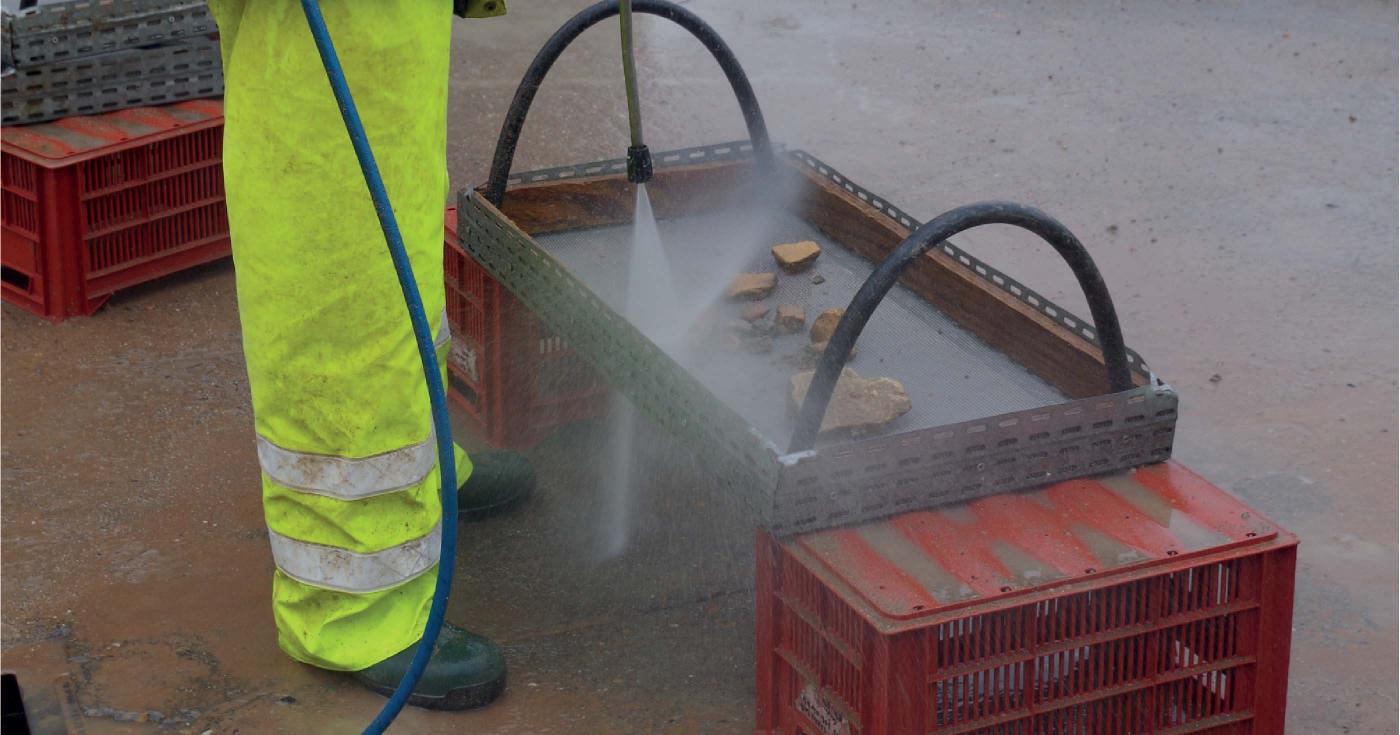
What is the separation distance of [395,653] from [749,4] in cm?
491

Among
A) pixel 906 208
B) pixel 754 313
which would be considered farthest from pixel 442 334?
pixel 906 208

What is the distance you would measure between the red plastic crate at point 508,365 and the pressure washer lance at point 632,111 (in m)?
0.63

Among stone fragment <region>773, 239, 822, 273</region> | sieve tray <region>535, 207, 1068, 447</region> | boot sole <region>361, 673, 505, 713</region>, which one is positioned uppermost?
stone fragment <region>773, 239, 822, 273</region>

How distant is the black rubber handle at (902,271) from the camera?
2.50 metres

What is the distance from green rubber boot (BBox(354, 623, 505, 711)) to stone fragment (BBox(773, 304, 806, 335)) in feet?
2.85

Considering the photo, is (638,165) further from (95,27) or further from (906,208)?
(906,208)

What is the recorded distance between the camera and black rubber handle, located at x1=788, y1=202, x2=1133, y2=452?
8.20 ft

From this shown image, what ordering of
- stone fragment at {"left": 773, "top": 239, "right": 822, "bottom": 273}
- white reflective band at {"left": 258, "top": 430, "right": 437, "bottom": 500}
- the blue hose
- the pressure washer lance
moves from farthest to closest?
1. stone fragment at {"left": 773, "top": 239, "right": 822, "bottom": 273}
2. the pressure washer lance
3. white reflective band at {"left": 258, "top": 430, "right": 437, "bottom": 500}
4. the blue hose

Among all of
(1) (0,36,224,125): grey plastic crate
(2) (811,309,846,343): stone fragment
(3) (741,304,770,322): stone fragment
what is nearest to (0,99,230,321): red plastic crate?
(1) (0,36,224,125): grey plastic crate

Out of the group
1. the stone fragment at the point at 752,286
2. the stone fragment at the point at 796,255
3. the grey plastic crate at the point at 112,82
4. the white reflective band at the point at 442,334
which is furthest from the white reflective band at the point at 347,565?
the grey plastic crate at the point at 112,82

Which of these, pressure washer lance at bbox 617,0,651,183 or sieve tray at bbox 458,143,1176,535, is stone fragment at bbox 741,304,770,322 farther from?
pressure washer lance at bbox 617,0,651,183

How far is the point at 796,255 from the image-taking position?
11.8 feet

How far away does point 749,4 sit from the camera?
7.36 m

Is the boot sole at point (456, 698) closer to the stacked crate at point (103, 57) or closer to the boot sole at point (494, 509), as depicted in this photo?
the boot sole at point (494, 509)
